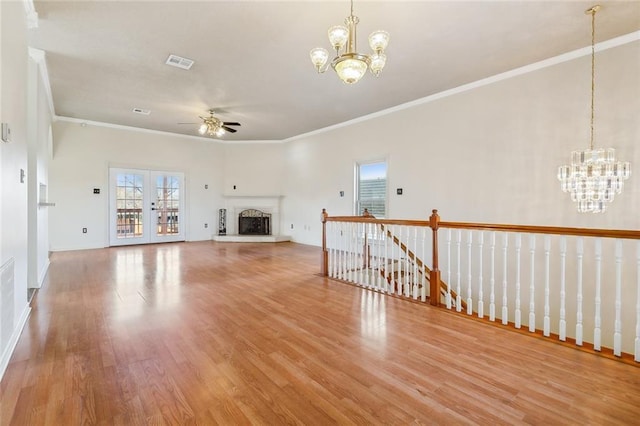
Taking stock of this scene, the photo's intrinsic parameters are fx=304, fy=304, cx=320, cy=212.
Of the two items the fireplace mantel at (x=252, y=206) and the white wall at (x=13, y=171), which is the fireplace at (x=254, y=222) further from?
the white wall at (x=13, y=171)

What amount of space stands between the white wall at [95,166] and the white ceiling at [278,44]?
1640mm

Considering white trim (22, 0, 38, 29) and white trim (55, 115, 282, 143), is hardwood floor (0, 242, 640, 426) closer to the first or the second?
white trim (22, 0, 38, 29)

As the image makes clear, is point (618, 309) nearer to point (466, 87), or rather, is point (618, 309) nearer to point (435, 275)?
point (435, 275)

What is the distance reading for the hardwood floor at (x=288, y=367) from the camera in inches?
70.2

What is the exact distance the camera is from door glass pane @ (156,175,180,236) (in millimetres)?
8852

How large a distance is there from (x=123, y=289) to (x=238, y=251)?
3.43 m

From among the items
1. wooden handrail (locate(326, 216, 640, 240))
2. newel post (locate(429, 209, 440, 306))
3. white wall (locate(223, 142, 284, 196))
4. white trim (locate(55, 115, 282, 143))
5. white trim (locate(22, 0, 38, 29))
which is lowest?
newel post (locate(429, 209, 440, 306))

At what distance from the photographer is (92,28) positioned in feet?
11.9

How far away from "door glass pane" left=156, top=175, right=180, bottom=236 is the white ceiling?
9.78 feet

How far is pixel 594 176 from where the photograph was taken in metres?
3.44

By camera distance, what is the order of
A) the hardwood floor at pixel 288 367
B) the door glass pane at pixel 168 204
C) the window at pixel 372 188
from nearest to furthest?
1. the hardwood floor at pixel 288 367
2. the window at pixel 372 188
3. the door glass pane at pixel 168 204

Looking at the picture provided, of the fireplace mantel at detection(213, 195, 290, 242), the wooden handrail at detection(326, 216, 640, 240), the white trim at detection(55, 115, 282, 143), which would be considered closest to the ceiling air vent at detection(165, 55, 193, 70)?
the wooden handrail at detection(326, 216, 640, 240)

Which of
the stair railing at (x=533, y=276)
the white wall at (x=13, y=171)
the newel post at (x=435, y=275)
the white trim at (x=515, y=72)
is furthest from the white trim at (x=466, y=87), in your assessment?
the white wall at (x=13, y=171)

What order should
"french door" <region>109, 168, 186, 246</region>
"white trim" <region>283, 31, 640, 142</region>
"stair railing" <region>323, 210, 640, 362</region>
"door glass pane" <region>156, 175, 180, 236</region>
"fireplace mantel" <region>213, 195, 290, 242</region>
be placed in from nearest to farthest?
"stair railing" <region>323, 210, 640, 362</region>
"white trim" <region>283, 31, 640, 142</region>
"french door" <region>109, 168, 186, 246</region>
"door glass pane" <region>156, 175, 180, 236</region>
"fireplace mantel" <region>213, 195, 290, 242</region>
